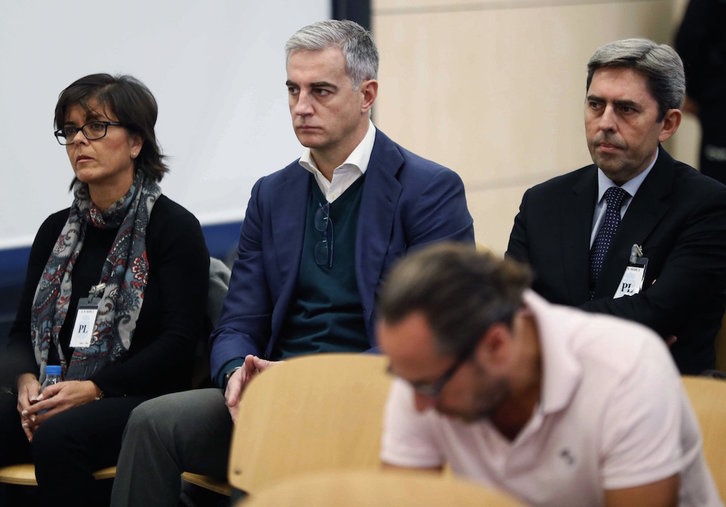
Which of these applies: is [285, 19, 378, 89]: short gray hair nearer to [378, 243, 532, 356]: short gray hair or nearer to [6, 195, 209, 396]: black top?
[6, 195, 209, 396]: black top

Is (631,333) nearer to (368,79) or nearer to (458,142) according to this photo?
(368,79)

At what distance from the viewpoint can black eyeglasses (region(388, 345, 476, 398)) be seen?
1297mm

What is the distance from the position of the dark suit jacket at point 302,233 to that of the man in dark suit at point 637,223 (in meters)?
0.27

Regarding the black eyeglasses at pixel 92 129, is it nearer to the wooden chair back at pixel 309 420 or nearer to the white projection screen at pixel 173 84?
the white projection screen at pixel 173 84

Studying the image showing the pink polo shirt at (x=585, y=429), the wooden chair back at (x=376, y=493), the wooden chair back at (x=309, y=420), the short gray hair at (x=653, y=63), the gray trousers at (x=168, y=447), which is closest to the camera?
the wooden chair back at (x=376, y=493)

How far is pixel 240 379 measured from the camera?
251 centimetres

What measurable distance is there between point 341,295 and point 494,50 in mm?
2782

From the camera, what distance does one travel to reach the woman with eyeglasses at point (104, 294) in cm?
271

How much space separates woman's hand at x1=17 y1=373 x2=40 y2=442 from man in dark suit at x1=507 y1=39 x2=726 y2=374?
4.49 ft

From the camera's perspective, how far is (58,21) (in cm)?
365

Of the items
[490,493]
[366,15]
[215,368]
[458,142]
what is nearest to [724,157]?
[458,142]

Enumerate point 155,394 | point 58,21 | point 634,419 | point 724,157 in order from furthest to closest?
point 724,157 → point 58,21 → point 155,394 → point 634,419

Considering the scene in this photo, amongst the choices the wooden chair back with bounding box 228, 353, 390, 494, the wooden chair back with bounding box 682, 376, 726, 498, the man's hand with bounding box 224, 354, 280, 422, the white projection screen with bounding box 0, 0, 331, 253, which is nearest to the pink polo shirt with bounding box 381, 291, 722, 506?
the wooden chair back with bounding box 682, 376, 726, 498

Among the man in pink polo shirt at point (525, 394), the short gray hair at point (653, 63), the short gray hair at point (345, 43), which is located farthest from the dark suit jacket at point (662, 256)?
the man in pink polo shirt at point (525, 394)
